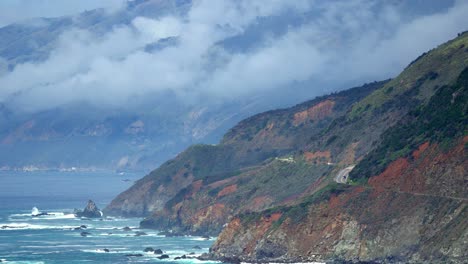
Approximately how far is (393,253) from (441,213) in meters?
8.36

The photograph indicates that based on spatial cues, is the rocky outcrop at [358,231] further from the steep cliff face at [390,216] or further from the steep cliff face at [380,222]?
the steep cliff face at [390,216]

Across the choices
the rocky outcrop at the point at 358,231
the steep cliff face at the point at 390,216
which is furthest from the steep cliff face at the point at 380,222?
the steep cliff face at the point at 390,216

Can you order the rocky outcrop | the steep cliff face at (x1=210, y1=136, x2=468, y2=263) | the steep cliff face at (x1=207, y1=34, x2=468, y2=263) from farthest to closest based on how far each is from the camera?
1. the steep cliff face at (x1=207, y1=34, x2=468, y2=263)
2. the steep cliff face at (x1=210, y1=136, x2=468, y2=263)
3. the rocky outcrop

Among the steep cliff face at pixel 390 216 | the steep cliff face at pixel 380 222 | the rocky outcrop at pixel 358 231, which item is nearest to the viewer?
the rocky outcrop at pixel 358 231

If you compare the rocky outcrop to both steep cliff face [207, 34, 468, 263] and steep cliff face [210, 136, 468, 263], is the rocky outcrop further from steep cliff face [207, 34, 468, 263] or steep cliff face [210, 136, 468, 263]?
steep cliff face [207, 34, 468, 263]

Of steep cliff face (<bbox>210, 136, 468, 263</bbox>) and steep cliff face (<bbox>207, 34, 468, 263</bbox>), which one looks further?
steep cliff face (<bbox>207, 34, 468, 263</bbox>)

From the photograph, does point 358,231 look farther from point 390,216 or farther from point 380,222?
point 390,216

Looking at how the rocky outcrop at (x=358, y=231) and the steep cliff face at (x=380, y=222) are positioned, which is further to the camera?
the steep cliff face at (x=380, y=222)

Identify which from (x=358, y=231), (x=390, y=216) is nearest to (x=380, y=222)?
(x=390, y=216)

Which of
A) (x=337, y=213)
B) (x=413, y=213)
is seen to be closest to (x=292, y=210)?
(x=337, y=213)

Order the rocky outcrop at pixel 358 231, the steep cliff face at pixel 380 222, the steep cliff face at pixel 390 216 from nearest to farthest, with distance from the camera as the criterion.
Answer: the rocky outcrop at pixel 358 231 → the steep cliff face at pixel 380 222 → the steep cliff face at pixel 390 216

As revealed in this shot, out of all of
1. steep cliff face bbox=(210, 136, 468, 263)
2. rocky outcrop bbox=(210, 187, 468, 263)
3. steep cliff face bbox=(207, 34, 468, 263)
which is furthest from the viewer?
steep cliff face bbox=(207, 34, 468, 263)

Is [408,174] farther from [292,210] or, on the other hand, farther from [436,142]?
[292,210]

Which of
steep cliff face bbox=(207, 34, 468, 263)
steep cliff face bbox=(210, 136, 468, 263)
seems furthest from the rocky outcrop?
steep cliff face bbox=(207, 34, 468, 263)
